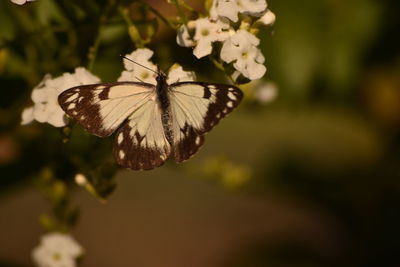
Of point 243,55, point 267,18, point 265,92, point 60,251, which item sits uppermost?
point 265,92

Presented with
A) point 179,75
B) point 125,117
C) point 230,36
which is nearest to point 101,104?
point 125,117

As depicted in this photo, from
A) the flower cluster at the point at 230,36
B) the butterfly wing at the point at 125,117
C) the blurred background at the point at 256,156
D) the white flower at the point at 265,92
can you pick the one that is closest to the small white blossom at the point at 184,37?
the flower cluster at the point at 230,36

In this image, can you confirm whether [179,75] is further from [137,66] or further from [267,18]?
[267,18]

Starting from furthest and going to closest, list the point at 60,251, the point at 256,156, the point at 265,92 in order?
the point at 256,156, the point at 265,92, the point at 60,251

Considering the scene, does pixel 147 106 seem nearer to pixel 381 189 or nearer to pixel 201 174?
pixel 201 174

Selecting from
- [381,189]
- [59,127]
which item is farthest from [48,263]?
[381,189]

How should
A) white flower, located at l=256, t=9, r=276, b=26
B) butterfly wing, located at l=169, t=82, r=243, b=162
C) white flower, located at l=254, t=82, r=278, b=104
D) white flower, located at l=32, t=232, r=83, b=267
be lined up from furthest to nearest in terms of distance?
white flower, located at l=254, t=82, r=278, b=104 → white flower, located at l=32, t=232, r=83, b=267 → white flower, located at l=256, t=9, r=276, b=26 → butterfly wing, located at l=169, t=82, r=243, b=162

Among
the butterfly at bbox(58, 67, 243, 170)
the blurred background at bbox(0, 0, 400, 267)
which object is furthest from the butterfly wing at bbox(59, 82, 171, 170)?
the blurred background at bbox(0, 0, 400, 267)

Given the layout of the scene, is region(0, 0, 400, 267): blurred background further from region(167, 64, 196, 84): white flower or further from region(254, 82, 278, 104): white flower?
region(167, 64, 196, 84): white flower
